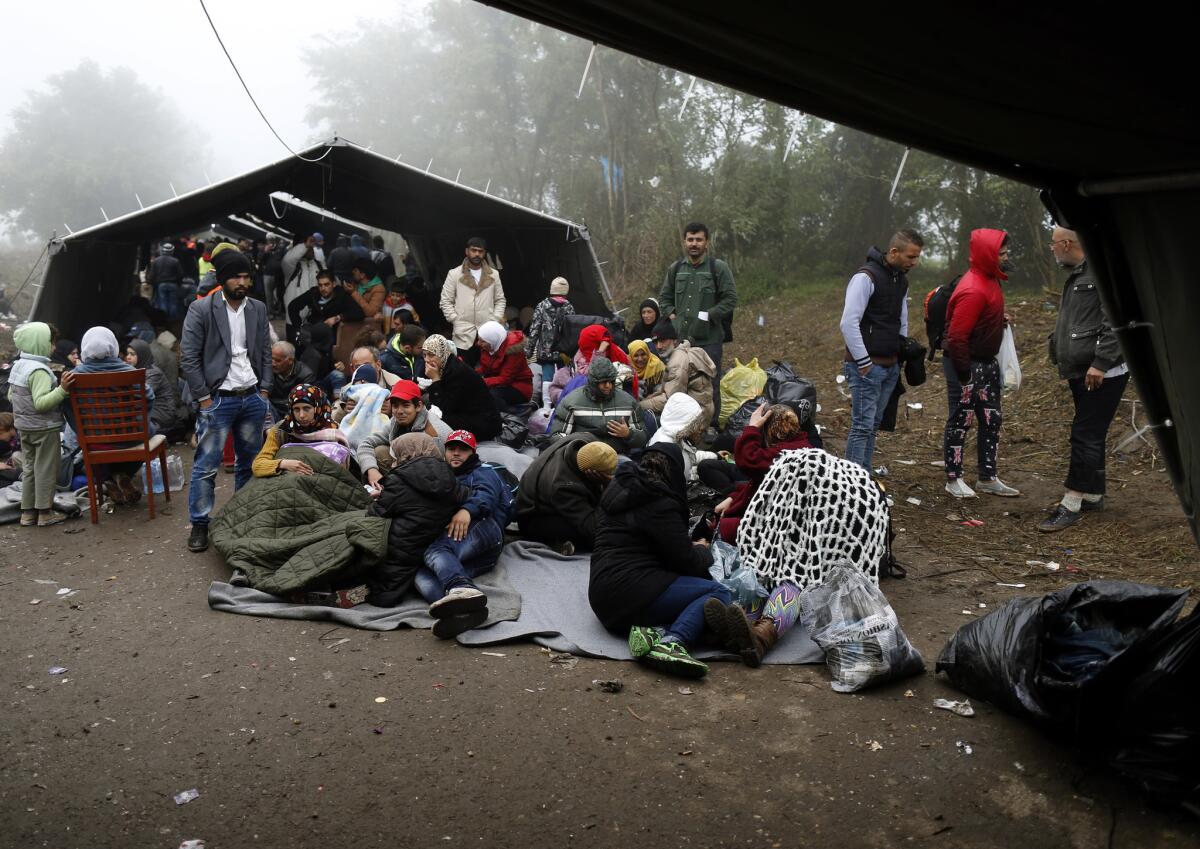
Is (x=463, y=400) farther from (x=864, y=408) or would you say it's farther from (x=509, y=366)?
(x=864, y=408)

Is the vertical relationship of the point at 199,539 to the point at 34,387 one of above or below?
below

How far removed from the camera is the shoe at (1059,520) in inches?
246

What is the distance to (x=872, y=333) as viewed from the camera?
6.71 m

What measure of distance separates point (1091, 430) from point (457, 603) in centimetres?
427

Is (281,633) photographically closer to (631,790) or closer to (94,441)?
(631,790)

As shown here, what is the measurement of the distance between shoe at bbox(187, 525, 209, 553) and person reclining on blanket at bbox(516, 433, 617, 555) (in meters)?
2.09

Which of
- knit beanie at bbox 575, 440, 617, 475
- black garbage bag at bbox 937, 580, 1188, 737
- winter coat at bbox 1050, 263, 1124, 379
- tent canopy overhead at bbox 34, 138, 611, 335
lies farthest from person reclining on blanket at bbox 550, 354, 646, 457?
tent canopy overhead at bbox 34, 138, 611, 335

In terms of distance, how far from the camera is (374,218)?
14930 mm

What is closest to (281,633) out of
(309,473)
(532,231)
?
(309,473)

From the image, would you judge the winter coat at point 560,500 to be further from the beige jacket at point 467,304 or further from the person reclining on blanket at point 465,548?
the beige jacket at point 467,304

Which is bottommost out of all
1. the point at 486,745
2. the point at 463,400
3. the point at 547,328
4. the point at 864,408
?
the point at 486,745

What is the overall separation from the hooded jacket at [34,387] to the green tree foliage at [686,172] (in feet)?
17.8

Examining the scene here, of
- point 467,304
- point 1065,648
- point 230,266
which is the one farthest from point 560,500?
point 467,304

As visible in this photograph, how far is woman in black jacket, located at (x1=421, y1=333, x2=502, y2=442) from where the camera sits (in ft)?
24.5
